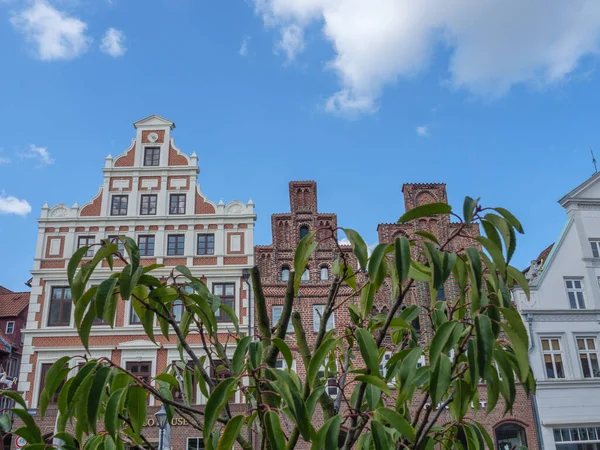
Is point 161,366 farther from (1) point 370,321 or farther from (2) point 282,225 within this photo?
(1) point 370,321

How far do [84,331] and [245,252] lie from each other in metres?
21.2

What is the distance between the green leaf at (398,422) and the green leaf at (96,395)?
123 cm

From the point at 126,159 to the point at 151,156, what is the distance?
39.2 inches

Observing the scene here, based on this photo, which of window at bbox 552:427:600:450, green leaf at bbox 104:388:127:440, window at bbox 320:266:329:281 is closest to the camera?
green leaf at bbox 104:388:127:440

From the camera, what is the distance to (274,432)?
2594 mm

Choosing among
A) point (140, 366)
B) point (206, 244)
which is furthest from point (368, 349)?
point (206, 244)

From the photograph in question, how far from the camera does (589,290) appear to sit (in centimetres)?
2400

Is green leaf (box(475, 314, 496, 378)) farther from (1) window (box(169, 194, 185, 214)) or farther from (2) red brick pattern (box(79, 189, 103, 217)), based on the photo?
(2) red brick pattern (box(79, 189, 103, 217))

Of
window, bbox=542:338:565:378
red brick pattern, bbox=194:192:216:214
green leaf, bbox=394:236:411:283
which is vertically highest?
red brick pattern, bbox=194:192:216:214

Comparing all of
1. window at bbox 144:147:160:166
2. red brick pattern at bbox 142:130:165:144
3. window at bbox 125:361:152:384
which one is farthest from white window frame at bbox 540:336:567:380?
red brick pattern at bbox 142:130:165:144

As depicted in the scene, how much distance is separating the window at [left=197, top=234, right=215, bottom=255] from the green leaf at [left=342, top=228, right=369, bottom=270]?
70.0 feet

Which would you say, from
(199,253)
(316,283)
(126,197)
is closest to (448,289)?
(316,283)

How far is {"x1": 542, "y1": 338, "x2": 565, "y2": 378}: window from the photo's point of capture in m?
22.8

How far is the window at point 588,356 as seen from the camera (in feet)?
75.2
